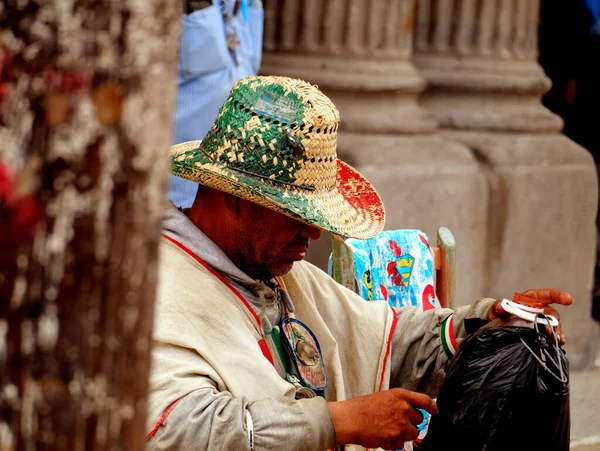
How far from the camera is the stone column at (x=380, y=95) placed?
4609 mm

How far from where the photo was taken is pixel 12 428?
1.07 meters

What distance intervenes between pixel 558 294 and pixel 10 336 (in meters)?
1.90

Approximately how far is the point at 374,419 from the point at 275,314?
0.49 meters

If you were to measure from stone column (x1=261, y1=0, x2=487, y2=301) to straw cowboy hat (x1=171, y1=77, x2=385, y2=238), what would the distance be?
1985mm

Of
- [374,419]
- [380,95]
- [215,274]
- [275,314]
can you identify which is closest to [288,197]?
[215,274]

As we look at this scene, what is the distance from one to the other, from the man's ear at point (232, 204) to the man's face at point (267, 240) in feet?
0.03

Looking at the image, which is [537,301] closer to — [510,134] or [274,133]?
[274,133]

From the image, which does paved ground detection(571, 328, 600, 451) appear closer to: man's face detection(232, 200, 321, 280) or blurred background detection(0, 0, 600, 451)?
blurred background detection(0, 0, 600, 451)

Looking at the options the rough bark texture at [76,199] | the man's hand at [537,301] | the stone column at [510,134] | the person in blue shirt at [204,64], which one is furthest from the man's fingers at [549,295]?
the stone column at [510,134]

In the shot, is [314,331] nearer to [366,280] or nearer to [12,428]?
[366,280]

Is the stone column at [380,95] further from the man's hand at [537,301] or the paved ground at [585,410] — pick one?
the man's hand at [537,301]

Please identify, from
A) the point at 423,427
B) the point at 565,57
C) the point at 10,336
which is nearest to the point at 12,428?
the point at 10,336

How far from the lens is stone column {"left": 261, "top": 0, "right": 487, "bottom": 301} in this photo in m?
4.61

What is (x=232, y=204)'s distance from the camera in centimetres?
251
